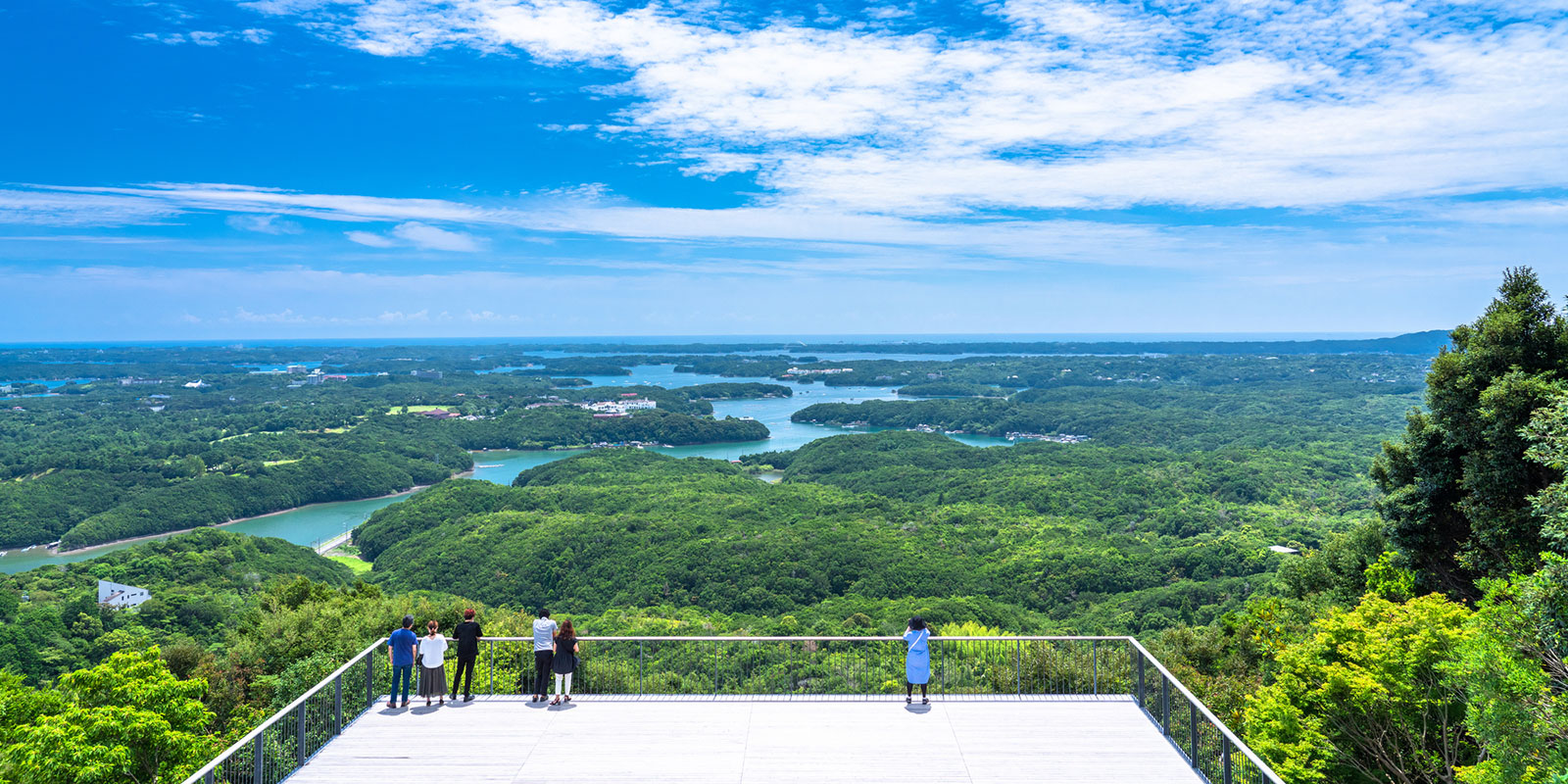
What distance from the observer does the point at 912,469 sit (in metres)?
93.7

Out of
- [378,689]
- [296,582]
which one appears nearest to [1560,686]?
[378,689]

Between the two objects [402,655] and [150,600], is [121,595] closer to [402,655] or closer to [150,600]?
[150,600]

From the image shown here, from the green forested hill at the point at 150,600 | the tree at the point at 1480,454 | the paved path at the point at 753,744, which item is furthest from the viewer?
the green forested hill at the point at 150,600

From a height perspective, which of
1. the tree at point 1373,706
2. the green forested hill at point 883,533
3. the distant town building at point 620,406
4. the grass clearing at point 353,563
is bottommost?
the grass clearing at point 353,563

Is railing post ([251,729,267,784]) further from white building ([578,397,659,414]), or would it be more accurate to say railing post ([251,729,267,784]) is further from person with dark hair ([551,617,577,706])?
white building ([578,397,659,414])

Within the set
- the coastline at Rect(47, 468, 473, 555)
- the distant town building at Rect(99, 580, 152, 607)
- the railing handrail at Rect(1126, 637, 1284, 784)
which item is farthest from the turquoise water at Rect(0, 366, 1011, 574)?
the railing handrail at Rect(1126, 637, 1284, 784)

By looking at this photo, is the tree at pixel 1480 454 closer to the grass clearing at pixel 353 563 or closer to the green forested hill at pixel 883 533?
the green forested hill at pixel 883 533

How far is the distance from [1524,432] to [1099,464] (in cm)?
8439

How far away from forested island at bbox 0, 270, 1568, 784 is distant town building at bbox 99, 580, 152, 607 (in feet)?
6.19

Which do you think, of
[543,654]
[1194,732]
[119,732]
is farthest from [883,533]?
[1194,732]

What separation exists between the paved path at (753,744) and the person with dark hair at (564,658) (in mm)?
233

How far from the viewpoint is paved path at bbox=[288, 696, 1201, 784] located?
814 centimetres

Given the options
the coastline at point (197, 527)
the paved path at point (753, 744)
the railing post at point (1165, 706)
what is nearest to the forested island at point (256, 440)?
the coastline at point (197, 527)

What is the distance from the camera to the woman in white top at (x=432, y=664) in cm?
1008
